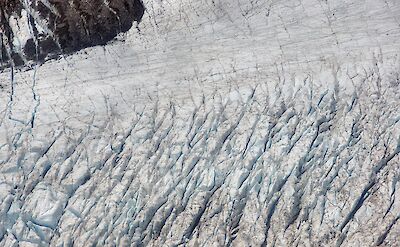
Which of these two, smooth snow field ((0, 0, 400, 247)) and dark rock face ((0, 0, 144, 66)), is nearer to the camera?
smooth snow field ((0, 0, 400, 247))

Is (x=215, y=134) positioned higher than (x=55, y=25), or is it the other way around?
(x=55, y=25)

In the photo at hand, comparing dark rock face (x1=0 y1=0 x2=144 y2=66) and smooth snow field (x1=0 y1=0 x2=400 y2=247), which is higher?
dark rock face (x1=0 y1=0 x2=144 y2=66)

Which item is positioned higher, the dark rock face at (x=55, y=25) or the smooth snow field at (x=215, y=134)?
the dark rock face at (x=55, y=25)

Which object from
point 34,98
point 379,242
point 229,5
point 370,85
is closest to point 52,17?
point 34,98

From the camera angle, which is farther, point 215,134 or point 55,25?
point 55,25
